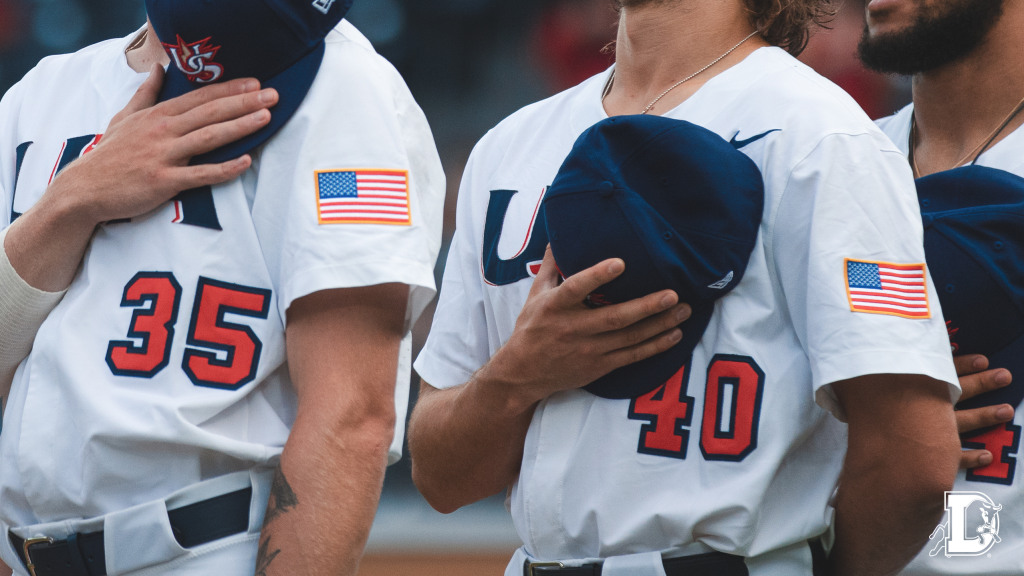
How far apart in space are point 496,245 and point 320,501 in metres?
0.59

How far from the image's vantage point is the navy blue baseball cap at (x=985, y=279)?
1.69 meters

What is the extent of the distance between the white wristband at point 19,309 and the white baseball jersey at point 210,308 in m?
0.03

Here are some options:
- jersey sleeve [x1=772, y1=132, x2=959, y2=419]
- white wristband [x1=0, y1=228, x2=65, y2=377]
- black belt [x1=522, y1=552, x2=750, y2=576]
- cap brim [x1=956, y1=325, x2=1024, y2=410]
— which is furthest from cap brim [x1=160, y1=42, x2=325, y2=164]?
cap brim [x1=956, y1=325, x2=1024, y2=410]

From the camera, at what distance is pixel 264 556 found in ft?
4.40

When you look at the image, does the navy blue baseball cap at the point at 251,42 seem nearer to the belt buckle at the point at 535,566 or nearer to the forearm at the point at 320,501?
the forearm at the point at 320,501

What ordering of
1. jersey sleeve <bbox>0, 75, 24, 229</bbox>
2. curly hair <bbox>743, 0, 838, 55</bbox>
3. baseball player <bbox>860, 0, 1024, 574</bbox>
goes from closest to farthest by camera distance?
jersey sleeve <bbox>0, 75, 24, 229</bbox>, curly hair <bbox>743, 0, 838, 55</bbox>, baseball player <bbox>860, 0, 1024, 574</bbox>

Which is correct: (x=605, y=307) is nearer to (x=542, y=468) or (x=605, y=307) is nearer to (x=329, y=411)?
(x=542, y=468)

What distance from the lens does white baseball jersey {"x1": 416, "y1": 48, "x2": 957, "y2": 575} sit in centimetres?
146

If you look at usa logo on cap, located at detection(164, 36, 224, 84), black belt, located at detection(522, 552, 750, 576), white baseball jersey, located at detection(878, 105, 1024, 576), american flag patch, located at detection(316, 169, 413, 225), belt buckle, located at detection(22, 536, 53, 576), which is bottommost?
white baseball jersey, located at detection(878, 105, 1024, 576)

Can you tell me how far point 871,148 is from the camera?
1507mm

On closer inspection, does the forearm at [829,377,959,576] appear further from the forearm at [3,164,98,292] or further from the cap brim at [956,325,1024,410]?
the forearm at [3,164,98,292]

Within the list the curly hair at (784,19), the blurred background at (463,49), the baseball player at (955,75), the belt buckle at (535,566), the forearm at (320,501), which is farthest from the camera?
the blurred background at (463,49)

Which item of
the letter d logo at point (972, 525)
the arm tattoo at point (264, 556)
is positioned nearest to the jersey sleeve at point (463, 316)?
the arm tattoo at point (264, 556)

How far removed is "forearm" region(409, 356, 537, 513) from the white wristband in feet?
2.07
